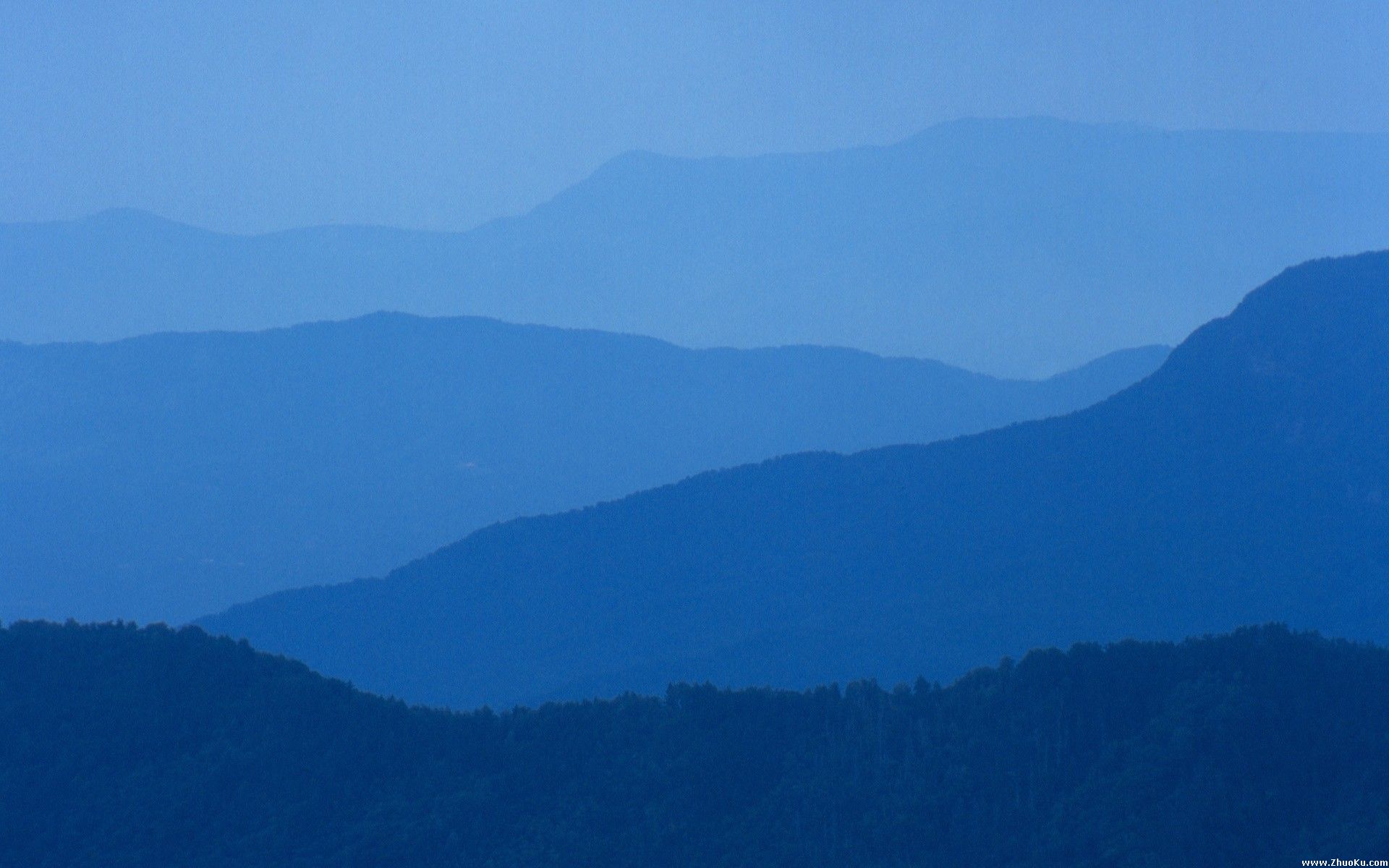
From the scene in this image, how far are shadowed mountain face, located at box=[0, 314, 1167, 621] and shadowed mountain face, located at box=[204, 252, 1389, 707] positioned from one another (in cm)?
3448

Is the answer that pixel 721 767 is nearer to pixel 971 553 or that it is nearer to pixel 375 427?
pixel 971 553

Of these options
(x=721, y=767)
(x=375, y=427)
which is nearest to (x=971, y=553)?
(x=721, y=767)

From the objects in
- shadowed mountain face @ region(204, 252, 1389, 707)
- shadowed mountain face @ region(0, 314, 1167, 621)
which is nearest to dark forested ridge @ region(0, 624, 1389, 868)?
shadowed mountain face @ region(204, 252, 1389, 707)

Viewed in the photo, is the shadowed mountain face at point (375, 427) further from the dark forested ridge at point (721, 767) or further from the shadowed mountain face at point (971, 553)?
the dark forested ridge at point (721, 767)

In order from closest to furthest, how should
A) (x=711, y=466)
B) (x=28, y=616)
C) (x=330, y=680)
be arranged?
1. (x=330, y=680)
2. (x=28, y=616)
3. (x=711, y=466)

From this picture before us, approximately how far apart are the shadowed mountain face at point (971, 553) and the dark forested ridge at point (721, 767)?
1773 centimetres

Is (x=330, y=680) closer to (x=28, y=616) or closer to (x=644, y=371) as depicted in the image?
(x=28, y=616)

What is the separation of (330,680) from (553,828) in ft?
19.6

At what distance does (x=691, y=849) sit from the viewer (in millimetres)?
18188

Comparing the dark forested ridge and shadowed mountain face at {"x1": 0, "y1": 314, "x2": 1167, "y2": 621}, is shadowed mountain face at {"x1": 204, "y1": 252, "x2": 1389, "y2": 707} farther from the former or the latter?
shadowed mountain face at {"x1": 0, "y1": 314, "x2": 1167, "y2": 621}

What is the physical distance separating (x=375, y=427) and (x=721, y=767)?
9875 cm

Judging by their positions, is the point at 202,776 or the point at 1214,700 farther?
the point at 202,776

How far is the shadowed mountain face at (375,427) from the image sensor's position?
91875mm

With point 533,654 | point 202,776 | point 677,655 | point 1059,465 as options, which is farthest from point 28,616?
point 202,776
